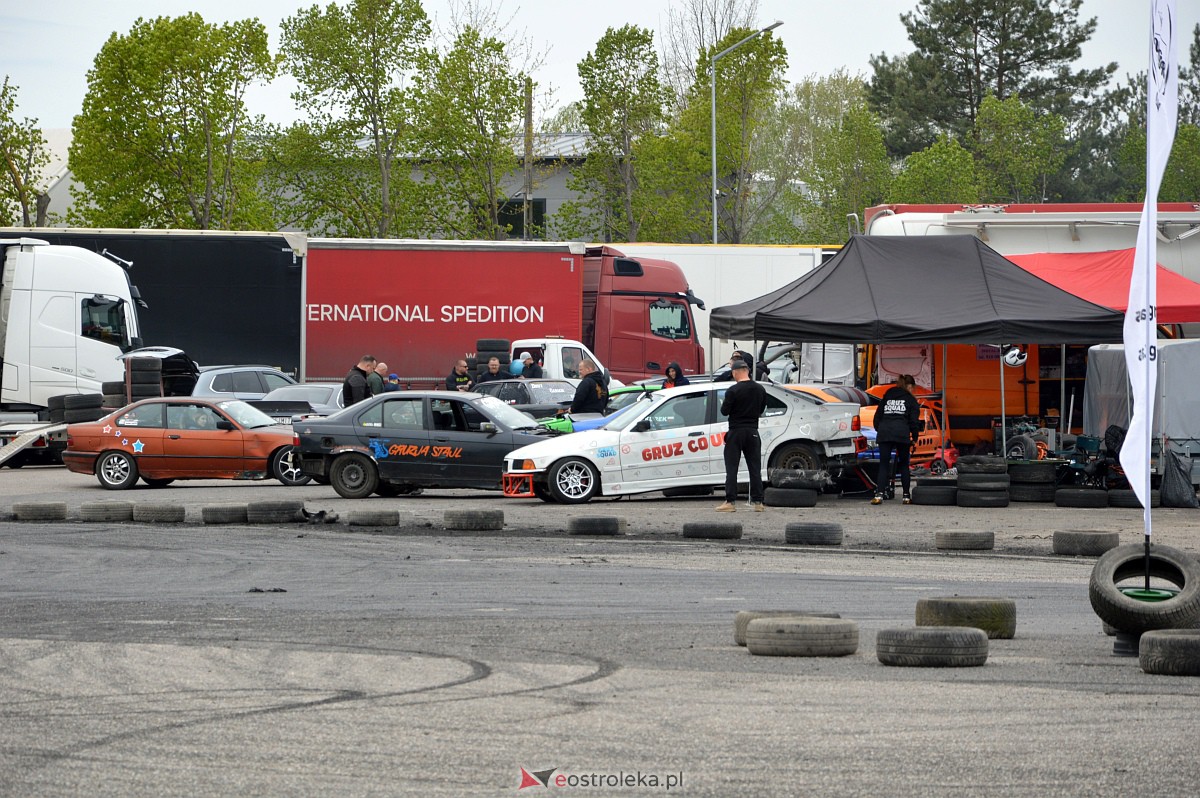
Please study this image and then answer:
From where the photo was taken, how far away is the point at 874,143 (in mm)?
57156

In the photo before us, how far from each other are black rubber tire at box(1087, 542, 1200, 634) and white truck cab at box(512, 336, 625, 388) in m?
20.7

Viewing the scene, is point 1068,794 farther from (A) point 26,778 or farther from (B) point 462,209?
(B) point 462,209

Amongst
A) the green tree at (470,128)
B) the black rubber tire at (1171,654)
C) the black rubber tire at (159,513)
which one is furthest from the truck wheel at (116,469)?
the green tree at (470,128)

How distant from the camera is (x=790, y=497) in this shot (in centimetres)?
1731

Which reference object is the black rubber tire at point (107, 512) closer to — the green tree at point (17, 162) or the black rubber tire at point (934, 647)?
the black rubber tire at point (934, 647)

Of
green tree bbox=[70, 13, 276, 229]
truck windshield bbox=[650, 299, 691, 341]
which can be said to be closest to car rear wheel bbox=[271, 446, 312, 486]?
truck windshield bbox=[650, 299, 691, 341]

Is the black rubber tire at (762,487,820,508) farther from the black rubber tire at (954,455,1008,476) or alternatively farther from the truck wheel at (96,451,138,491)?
the truck wheel at (96,451,138,491)

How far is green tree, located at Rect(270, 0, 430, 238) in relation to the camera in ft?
149

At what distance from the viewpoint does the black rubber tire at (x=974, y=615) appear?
8.15 m

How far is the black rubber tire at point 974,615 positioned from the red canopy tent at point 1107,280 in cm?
1219

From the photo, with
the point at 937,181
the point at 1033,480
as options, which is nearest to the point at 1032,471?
the point at 1033,480

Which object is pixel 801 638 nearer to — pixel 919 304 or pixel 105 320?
pixel 919 304

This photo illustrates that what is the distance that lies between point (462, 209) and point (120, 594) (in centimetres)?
3907

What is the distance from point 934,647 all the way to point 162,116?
38984mm
